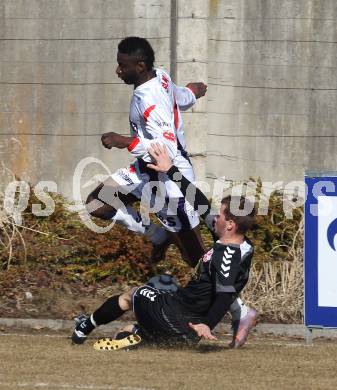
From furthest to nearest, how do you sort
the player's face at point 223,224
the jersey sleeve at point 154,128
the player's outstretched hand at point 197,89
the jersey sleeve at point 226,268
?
the player's outstretched hand at point 197,89 < the jersey sleeve at point 154,128 < the player's face at point 223,224 < the jersey sleeve at point 226,268

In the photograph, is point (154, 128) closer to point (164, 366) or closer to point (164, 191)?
point (164, 191)

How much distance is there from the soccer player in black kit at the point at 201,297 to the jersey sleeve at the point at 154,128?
109 centimetres

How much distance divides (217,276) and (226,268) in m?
0.09

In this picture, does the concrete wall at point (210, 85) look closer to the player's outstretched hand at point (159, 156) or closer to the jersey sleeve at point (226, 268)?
the player's outstretched hand at point (159, 156)

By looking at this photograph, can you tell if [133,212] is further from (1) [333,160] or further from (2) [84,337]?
(1) [333,160]

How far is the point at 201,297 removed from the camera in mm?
8719

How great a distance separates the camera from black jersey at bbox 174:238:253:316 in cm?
848

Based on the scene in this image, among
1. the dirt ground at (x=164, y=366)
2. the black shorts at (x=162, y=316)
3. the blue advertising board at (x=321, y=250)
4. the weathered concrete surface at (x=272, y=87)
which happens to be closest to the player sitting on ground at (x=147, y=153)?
the blue advertising board at (x=321, y=250)

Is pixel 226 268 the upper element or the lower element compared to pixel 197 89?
lower

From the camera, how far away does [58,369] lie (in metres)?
7.74

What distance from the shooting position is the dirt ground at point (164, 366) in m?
7.29

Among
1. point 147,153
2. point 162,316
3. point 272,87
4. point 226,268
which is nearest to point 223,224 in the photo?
point 226,268

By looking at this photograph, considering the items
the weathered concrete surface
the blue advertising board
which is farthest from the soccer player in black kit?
the weathered concrete surface

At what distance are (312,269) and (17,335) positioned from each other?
7.75 feet
